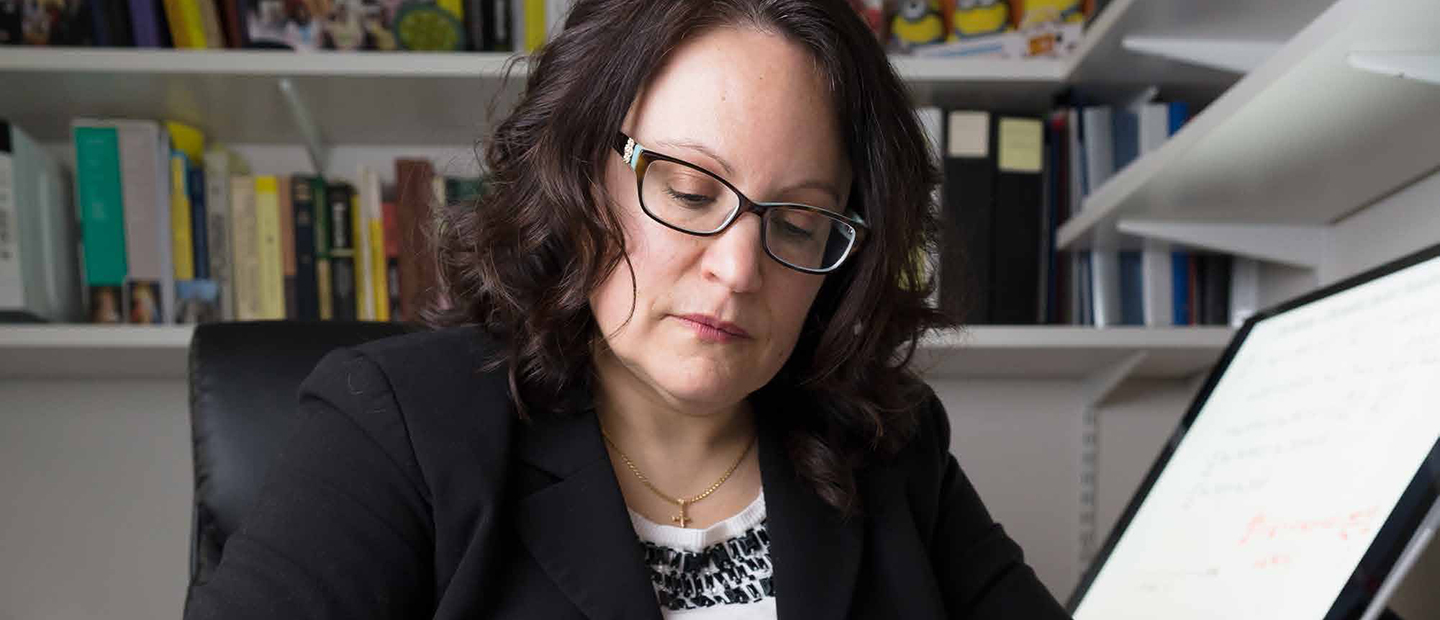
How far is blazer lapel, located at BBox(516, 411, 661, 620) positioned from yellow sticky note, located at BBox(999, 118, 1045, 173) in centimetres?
90

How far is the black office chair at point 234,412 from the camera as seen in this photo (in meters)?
0.99

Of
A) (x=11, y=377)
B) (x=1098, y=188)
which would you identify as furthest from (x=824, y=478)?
(x=11, y=377)

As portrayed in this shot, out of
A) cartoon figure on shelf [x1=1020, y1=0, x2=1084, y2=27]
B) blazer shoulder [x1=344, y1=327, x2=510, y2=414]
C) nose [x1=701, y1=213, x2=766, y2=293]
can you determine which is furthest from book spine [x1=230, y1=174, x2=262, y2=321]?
cartoon figure on shelf [x1=1020, y1=0, x2=1084, y2=27]

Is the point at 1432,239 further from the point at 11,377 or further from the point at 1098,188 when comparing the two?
the point at 11,377

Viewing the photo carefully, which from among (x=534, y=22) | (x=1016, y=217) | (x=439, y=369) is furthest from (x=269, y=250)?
(x=1016, y=217)

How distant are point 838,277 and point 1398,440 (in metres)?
0.44

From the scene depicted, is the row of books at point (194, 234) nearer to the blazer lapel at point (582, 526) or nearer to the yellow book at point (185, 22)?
the yellow book at point (185, 22)

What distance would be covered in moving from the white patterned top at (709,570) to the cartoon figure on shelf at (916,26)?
36.5 inches

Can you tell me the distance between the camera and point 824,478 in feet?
3.17

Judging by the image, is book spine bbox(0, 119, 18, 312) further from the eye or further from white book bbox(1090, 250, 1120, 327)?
white book bbox(1090, 250, 1120, 327)

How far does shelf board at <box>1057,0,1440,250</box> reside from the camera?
912 millimetres

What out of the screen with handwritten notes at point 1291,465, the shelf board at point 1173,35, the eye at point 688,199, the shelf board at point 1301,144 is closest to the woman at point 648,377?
the eye at point 688,199

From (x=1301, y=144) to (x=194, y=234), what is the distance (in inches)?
53.2

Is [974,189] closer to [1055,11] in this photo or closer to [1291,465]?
[1055,11]
